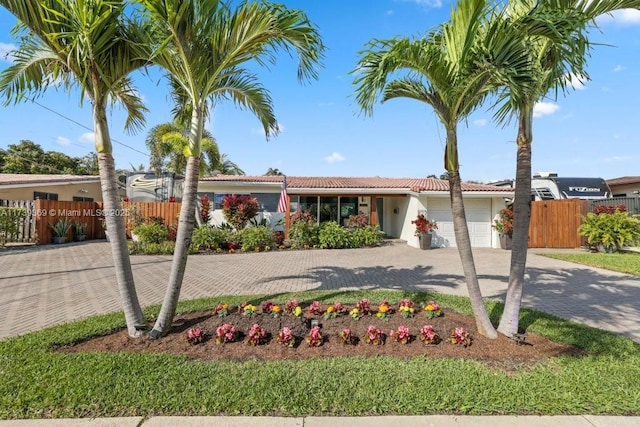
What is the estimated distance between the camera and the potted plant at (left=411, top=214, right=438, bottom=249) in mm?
14773

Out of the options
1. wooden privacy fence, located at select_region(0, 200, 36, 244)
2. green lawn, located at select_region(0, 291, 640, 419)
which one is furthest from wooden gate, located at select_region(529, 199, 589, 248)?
wooden privacy fence, located at select_region(0, 200, 36, 244)

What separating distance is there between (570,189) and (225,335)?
20.4 metres

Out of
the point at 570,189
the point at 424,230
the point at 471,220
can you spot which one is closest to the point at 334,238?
the point at 424,230

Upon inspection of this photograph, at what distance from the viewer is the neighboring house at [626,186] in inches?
773

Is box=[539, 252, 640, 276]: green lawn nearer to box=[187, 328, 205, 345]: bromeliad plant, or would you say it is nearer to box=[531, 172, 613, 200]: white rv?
box=[531, 172, 613, 200]: white rv

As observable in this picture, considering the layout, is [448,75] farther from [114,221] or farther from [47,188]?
[47,188]

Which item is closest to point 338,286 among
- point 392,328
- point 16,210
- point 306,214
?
point 392,328

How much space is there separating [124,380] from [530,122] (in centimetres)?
575

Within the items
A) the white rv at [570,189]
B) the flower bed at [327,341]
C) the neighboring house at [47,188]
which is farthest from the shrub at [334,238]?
the neighboring house at [47,188]

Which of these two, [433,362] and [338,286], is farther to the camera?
[338,286]

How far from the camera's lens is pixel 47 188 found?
18.3 metres

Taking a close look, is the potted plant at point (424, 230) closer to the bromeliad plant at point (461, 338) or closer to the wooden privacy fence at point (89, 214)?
the bromeliad plant at point (461, 338)

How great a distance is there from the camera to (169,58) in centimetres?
430

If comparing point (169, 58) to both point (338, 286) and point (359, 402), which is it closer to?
point (359, 402)
